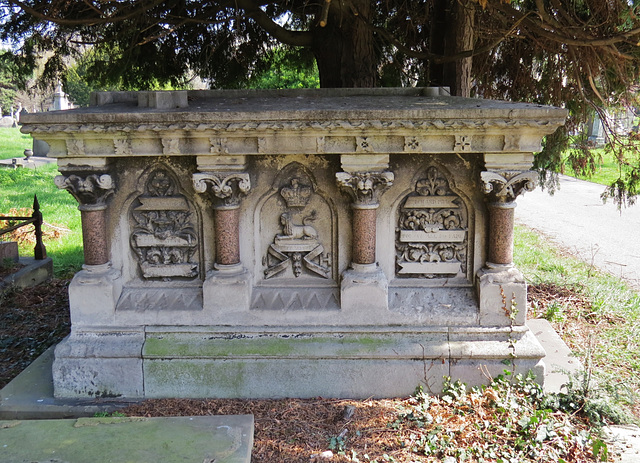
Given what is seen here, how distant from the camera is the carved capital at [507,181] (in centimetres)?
366

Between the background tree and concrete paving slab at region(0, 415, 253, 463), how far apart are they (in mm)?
3535

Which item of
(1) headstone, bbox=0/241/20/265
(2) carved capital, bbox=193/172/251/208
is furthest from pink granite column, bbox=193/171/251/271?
(1) headstone, bbox=0/241/20/265

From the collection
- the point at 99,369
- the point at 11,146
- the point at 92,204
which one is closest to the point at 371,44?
the point at 92,204

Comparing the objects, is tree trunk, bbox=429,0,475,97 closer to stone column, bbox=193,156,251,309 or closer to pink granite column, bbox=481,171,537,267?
pink granite column, bbox=481,171,537,267

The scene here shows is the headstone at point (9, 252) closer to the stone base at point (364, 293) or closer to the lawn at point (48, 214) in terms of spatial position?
the lawn at point (48, 214)

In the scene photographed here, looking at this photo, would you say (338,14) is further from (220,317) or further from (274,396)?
(274,396)

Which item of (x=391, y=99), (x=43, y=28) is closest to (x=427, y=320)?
(x=391, y=99)

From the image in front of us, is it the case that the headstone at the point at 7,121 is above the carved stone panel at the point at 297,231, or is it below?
above

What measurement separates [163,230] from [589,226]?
866 cm

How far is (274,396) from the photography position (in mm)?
3836

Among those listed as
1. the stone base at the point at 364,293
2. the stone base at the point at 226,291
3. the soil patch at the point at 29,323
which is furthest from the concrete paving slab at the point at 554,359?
the soil patch at the point at 29,323

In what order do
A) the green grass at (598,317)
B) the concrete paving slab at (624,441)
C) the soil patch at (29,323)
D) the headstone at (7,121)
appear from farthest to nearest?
1. the headstone at (7,121)
2. the soil patch at (29,323)
3. the green grass at (598,317)
4. the concrete paving slab at (624,441)

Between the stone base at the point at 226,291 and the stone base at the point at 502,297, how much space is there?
157 centimetres

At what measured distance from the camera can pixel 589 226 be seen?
1032 centimetres
